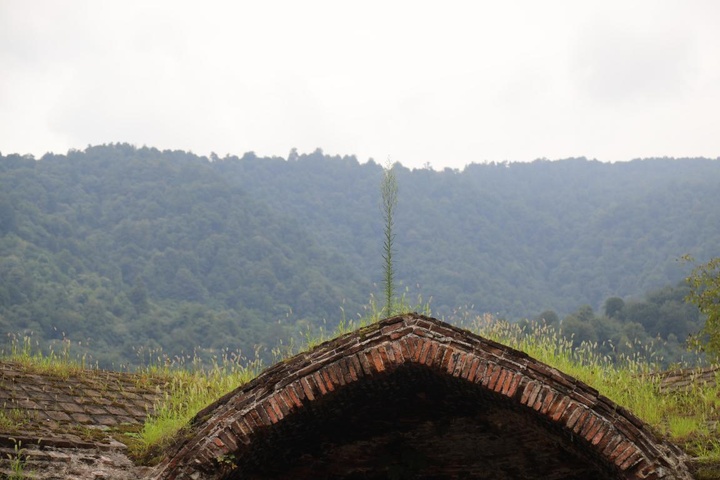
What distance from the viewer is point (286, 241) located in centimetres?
6662

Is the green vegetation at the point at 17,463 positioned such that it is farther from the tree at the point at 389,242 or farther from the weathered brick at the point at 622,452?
the weathered brick at the point at 622,452

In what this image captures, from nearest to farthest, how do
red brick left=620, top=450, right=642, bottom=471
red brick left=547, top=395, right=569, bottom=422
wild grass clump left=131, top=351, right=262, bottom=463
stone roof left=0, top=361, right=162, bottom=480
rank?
red brick left=620, top=450, right=642, bottom=471 → red brick left=547, top=395, right=569, bottom=422 → stone roof left=0, top=361, right=162, bottom=480 → wild grass clump left=131, top=351, right=262, bottom=463

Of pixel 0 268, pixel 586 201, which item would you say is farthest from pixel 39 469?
pixel 586 201

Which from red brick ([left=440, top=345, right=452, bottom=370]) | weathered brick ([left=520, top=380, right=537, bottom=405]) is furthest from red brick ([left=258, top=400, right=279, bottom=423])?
weathered brick ([left=520, top=380, right=537, bottom=405])

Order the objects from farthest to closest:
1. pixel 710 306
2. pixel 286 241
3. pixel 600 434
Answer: pixel 286 241 < pixel 710 306 < pixel 600 434

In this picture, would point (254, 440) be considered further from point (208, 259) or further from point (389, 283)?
point (208, 259)

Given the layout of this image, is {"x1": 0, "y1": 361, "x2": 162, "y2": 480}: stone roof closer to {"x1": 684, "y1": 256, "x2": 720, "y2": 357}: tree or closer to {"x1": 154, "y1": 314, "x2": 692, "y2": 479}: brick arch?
{"x1": 154, "y1": 314, "x2": 692, "y2": 479}: brick arch

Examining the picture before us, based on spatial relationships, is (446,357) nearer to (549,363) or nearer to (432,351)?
(432,351)

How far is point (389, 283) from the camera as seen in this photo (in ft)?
33.6

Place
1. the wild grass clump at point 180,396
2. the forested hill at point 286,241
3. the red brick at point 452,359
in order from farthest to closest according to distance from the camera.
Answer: the forested hill at point 286,241
the wild grass clump at point 180,396
the red brick at point 452,359

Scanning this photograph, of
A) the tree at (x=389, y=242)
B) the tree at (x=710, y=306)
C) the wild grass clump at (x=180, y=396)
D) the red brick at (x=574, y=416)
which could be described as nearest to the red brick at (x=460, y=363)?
the red brick at (x=574, y=416)

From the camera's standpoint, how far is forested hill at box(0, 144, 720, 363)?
46.3 meters

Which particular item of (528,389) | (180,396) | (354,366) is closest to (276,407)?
(354,366)

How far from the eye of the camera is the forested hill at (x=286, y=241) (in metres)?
46.3
